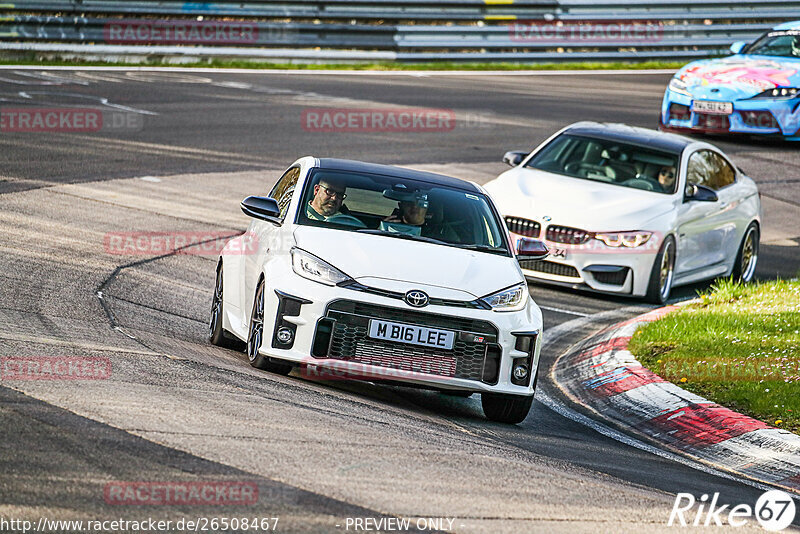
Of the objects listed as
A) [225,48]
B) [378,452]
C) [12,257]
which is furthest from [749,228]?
[225,48]

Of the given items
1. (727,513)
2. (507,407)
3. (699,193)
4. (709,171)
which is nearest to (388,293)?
(507,407)

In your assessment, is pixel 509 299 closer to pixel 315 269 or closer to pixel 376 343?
pixel 376 343

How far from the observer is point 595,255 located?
485 inches

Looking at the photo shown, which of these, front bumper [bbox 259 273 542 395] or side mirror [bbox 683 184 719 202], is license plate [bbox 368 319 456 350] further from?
side mirror [bbox 683 184 719 202]

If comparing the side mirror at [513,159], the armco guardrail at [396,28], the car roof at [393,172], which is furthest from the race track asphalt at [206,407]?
the armco guardrail at [396,28]

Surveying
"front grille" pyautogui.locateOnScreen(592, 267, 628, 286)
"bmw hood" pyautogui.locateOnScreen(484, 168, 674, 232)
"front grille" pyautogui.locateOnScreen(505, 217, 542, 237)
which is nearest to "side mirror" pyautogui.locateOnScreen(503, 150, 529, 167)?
"bmw hood" pyautogui.locateOnScreen(484, 168, 674, 232)

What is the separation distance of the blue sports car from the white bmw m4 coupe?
19.1ft

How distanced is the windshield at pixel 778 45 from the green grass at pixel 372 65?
7494mm

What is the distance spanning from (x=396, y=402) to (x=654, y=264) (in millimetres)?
5324

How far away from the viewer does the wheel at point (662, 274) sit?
12.5 metres

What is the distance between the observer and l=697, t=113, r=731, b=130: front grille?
20.4 m

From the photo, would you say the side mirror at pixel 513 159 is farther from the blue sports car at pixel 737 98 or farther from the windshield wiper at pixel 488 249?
the blue sports car at pixel 737 98

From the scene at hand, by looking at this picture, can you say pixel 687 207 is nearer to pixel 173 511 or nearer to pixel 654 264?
pixel 654 264

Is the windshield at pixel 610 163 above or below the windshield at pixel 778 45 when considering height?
below
